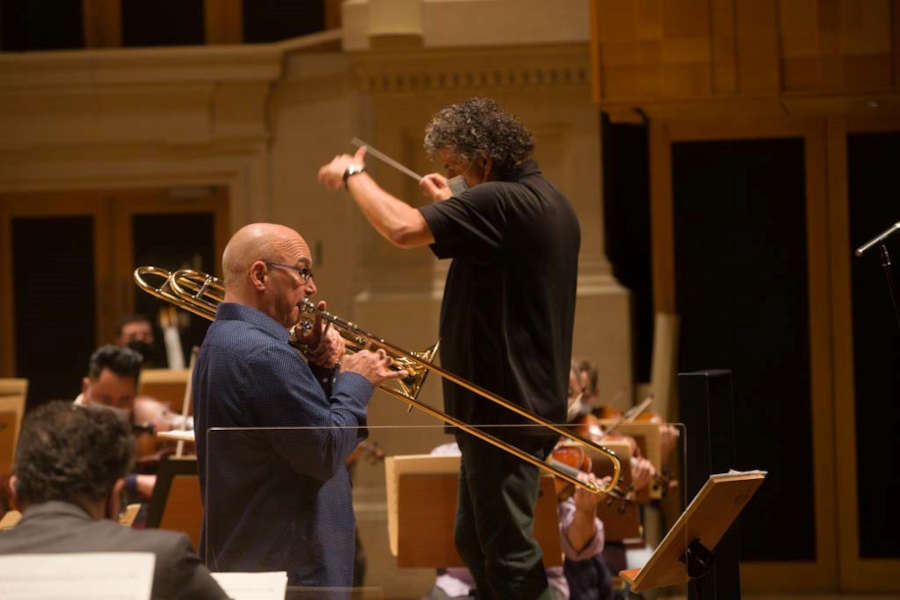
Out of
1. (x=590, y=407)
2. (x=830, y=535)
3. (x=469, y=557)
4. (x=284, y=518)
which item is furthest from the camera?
(x=830, y=535)

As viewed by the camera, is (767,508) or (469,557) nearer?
(469,557)

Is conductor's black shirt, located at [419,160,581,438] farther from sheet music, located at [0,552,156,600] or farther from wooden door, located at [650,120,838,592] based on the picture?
wooden door, located at [650,120,838,592]

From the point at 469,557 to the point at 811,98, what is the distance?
3626 mm

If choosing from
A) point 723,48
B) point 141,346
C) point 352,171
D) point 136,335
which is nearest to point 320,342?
point 352,171

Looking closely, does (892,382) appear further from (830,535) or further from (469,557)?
(469,557)

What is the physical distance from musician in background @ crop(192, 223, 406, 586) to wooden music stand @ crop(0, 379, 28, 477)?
1671 millimetres

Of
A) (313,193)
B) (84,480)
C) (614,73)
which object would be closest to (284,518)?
(84,480)

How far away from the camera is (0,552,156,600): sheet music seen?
2258 mm

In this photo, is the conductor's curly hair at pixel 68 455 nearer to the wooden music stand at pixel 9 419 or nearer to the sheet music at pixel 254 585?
the sheet music at pixel 254 585

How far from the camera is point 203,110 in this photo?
7793 millimetres

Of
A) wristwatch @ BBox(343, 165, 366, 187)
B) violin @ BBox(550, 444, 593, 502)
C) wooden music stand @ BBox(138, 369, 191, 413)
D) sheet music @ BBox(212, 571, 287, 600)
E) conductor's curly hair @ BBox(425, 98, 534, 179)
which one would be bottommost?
sheet music @ BBox(212, 571, 287, 600)

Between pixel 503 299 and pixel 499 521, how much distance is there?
19.8 inches

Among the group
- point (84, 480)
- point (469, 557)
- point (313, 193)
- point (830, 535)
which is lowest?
point (830, 535)

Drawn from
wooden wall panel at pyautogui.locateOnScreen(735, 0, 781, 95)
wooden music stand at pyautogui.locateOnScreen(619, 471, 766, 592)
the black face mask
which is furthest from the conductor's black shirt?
the black face mask
